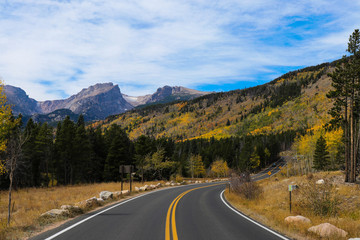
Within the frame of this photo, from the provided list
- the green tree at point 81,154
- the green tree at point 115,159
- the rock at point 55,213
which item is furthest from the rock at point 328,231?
the green tree at point 115,159

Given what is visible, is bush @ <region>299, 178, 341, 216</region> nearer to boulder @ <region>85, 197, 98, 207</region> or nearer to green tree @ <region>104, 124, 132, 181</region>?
boulder @ <region>85, 197, 98, 207</region>

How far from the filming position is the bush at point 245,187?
21.8 metres

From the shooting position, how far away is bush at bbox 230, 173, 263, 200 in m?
21.8

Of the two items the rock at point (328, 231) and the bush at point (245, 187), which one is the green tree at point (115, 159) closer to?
the bush at point (245, 187)

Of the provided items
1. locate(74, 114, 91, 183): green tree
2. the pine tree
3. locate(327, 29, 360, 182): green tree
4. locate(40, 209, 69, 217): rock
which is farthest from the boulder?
the pine tree

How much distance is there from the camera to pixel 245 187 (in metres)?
22.3

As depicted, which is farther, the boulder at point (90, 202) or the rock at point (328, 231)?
the boulder at point (90, 202)

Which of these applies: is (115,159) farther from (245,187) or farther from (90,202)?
(90,202)

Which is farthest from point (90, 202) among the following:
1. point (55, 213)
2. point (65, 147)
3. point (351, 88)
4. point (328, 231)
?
point (65, 147)

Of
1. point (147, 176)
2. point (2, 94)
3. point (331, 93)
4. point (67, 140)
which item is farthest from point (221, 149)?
point (2, 94)

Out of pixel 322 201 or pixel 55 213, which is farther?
pixel 322 201

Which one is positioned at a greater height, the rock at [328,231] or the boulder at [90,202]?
the rock at [328,231]

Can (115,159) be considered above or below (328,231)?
below

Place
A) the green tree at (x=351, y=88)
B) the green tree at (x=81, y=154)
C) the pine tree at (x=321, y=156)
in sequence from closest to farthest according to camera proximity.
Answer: the green tree at (x=351, y=88) → the green tree at (x=81, y=154) → the pine tree at (x=321, y=156)
